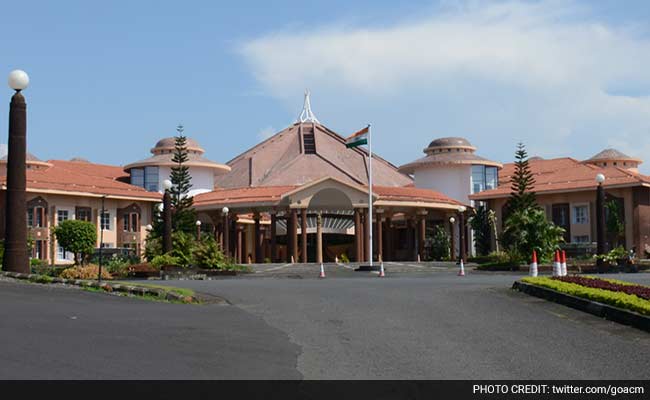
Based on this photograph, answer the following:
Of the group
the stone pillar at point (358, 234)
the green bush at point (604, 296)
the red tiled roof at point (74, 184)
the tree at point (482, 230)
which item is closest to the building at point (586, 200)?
the tree at point (482, 230)

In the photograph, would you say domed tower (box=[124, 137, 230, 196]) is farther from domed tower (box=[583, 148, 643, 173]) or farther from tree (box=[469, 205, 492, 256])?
domed tower (box=[583, 148, 643, 173])

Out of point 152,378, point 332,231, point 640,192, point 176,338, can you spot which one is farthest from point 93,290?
point 332,231

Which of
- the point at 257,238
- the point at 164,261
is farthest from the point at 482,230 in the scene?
the point at 164,261

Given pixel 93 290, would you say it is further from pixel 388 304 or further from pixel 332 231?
pixel 332 231

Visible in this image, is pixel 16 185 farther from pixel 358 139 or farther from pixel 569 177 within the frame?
pixel 569 177

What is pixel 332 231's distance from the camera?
69250 mm

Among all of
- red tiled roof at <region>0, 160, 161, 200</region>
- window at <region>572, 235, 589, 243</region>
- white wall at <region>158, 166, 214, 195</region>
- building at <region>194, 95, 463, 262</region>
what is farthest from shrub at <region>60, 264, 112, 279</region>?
white wall at <region>158, 166, 214, 195</region>

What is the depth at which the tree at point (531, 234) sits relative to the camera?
35.2 meters

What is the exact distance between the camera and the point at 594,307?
1298 centimetres

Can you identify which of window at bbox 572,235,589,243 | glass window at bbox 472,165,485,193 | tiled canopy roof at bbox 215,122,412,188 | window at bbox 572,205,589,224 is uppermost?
tiled canopy roof at bbox 215,122,412,188

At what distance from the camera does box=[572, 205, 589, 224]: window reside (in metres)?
56.2

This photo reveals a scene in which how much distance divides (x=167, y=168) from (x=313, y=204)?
15483mm

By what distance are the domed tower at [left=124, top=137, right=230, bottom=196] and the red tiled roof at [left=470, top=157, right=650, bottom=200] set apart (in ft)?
71.7

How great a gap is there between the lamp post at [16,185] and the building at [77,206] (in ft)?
106
